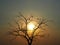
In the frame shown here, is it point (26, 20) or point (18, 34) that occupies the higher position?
point (26, 20)

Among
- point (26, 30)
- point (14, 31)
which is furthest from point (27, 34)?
point (14, 31)

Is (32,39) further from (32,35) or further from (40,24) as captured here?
(40,24)

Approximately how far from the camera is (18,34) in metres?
16.1

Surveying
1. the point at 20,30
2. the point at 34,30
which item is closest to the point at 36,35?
the point at 34,30

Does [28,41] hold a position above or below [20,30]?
below

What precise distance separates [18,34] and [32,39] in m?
1.46

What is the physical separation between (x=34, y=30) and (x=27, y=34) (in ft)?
2.48

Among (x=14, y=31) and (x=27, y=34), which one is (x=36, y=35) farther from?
(x=14, y=31)

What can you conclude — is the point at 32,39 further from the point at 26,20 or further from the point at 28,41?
the point at 26,20

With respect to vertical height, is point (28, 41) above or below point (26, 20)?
below

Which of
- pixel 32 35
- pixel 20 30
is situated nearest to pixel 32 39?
pixel 32 35

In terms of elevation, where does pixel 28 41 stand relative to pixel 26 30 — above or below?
below

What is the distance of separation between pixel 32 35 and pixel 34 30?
51 centimetres

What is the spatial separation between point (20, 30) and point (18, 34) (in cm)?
43
